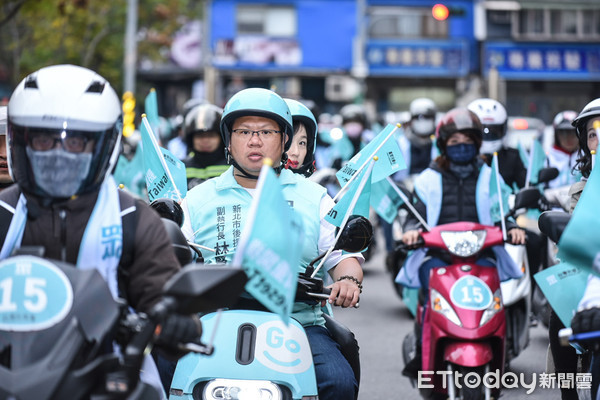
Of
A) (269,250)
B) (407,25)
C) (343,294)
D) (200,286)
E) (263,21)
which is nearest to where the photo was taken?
(200,286)

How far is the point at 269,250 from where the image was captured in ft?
11.0

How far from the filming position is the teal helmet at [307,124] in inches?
275

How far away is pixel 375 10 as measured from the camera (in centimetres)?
4372

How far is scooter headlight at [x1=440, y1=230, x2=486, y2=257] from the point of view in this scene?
21.2ft

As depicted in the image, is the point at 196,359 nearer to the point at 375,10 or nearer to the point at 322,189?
the point at 322,189

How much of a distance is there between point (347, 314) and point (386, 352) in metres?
2.16

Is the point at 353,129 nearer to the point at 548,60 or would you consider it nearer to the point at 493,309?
the point at 493,309

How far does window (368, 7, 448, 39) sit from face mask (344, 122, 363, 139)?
29.5 meters

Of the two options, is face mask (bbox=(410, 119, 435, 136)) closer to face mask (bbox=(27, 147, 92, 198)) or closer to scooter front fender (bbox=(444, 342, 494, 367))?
scooter front fender (bbox=(444, 342, 494, 367))

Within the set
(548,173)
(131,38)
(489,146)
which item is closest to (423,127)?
(489,146)

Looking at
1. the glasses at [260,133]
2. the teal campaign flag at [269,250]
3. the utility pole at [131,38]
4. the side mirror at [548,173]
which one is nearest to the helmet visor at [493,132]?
the side mirror at [548,173]

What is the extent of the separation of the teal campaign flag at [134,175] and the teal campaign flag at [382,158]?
4.45 m

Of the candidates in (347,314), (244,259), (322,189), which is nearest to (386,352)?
(347,314)

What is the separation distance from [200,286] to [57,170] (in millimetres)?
651
